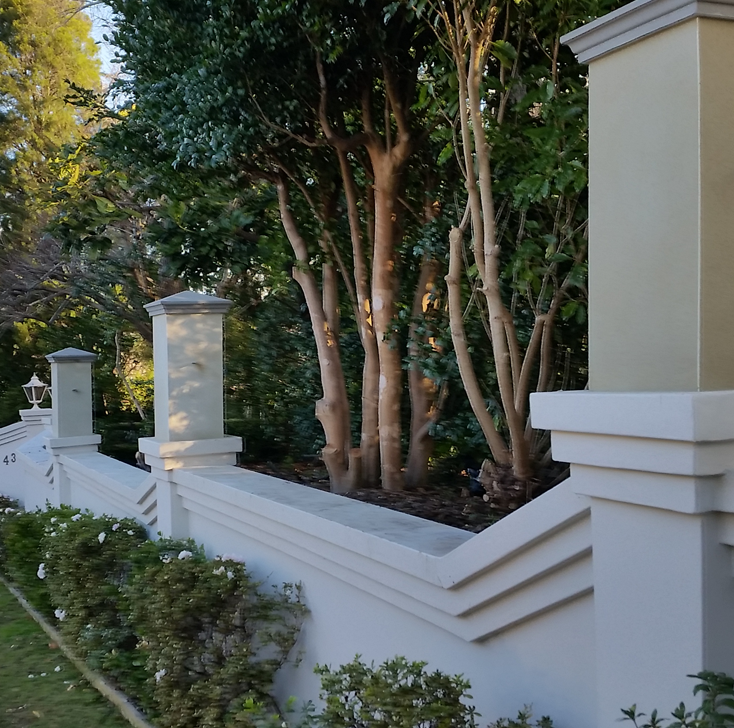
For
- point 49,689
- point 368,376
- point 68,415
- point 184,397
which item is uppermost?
point 368,376

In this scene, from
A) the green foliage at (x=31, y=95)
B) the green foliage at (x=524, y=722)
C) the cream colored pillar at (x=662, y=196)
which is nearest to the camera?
the cream colored pillar at (x=662, y=196)

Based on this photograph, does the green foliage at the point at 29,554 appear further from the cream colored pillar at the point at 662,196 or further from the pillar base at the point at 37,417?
the cream colored pillar at the point at 662,196

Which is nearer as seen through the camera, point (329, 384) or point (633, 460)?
point (633, 460)

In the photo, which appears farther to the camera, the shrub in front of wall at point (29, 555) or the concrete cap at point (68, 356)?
the concrete cap at point (68, 356)

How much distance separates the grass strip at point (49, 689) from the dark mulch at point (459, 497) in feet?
6.53

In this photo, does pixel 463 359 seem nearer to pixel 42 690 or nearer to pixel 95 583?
pixel 95 583

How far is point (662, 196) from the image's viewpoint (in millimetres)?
2080

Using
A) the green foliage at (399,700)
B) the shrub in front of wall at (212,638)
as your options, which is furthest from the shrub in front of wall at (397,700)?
the shrub in front of wall at (212,638)

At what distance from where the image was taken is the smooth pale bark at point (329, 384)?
616 cm

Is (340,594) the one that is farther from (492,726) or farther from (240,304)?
(240,304)

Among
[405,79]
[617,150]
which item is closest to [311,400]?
[405,79]

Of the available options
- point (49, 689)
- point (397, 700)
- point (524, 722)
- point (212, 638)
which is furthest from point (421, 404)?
point (524, 722)

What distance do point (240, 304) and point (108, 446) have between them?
10.4 ft

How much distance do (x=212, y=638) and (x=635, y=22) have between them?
3.35 m
